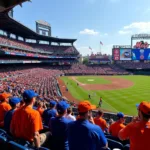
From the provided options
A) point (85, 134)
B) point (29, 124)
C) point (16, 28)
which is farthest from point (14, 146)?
point (16, 28)

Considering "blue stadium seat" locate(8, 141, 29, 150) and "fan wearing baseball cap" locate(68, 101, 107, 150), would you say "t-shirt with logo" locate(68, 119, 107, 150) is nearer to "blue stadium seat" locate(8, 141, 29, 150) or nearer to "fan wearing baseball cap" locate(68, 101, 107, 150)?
"fan wearing baseball cap" locate(68, 101, 107, 150)

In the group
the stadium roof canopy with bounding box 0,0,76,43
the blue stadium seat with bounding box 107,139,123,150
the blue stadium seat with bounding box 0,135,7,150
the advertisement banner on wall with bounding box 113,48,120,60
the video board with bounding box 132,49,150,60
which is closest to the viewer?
the blue stadium seat with bounding box 0,135,7,150

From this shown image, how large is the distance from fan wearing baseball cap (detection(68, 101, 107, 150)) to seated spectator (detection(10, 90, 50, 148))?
31.9 inches

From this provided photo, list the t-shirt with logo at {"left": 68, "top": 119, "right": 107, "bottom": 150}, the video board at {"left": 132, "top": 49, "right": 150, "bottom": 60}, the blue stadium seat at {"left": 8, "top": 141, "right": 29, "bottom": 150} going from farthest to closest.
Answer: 1. the video board at {"left": 132, "top": 49, "right": 150, "bottom": 60}
2. the blue stadium seat at {"left": 8, "top": 141, "right": 29, "bottom": 150}
3. the t-shirt with logo at {"left": 68, "top": 119, "right": 107, "bottom": 150}

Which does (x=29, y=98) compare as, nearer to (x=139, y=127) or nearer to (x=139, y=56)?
(x=139, y=127)

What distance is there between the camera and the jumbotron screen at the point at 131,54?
81.8 m

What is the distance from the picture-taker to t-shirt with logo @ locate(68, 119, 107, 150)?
139 inches

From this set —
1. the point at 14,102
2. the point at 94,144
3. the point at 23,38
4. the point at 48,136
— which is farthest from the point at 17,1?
the point at 23,38

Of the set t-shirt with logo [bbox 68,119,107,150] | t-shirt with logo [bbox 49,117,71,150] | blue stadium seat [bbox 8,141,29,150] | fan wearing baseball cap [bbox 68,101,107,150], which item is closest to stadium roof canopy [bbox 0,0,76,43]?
t-shirt with logo [bbox 49,117,71,150]

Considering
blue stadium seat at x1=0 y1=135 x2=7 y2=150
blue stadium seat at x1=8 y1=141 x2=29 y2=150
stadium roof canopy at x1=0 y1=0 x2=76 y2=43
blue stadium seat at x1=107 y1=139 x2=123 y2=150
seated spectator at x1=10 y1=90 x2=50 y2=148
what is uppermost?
stadium roof canopy at x1=0 y1=0 x2=76 y2=43

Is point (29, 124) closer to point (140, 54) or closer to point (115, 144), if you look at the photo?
point (115, 144)

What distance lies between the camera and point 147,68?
86.1m

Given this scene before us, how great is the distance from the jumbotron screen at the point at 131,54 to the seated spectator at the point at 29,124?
83060 millimetres

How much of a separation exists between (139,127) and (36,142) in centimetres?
213
